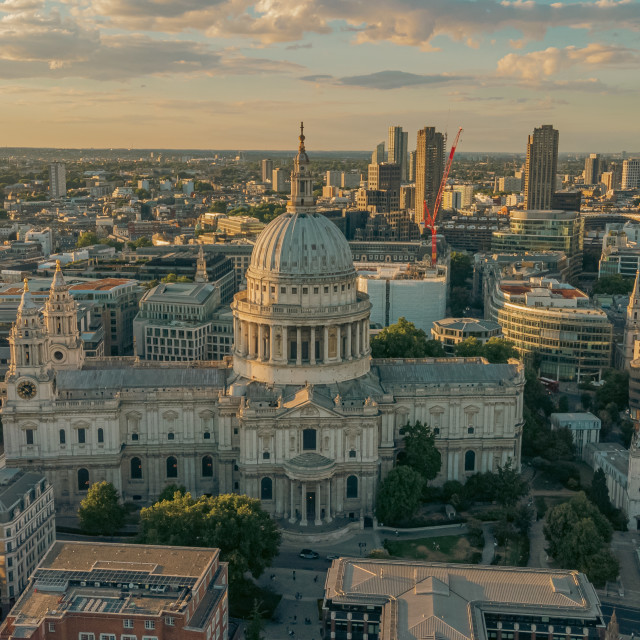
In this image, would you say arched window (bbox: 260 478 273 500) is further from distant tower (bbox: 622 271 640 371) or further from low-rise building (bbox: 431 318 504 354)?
distant tower (bbox: 622 271 640 371)

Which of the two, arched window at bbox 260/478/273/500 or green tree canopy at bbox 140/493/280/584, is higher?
green tree canopy at bbox 140/493/280/584

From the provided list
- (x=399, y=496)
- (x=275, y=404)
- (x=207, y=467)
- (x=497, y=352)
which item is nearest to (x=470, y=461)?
(x=399, y=496)

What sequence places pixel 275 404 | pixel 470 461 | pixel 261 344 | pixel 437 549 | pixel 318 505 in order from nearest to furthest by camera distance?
pixel 437 549, pixel 318 505, pixel 275 404, pixel 261 344, pixel 470 461

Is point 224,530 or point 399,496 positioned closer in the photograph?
point 224,530

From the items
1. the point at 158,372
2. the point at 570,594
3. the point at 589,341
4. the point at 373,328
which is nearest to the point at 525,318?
the point at 589,341

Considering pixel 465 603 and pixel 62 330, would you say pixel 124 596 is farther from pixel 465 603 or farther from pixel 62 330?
pixel 62 330

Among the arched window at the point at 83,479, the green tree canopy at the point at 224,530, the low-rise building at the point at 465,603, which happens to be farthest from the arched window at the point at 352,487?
the arched window at the point at 83,479

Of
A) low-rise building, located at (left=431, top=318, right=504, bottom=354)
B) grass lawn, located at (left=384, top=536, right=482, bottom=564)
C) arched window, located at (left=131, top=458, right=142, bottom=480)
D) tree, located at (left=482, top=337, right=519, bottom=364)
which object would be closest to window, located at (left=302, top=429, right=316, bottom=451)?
grass lawn, located at (left=384, top=536, right=482, bottom=564)
